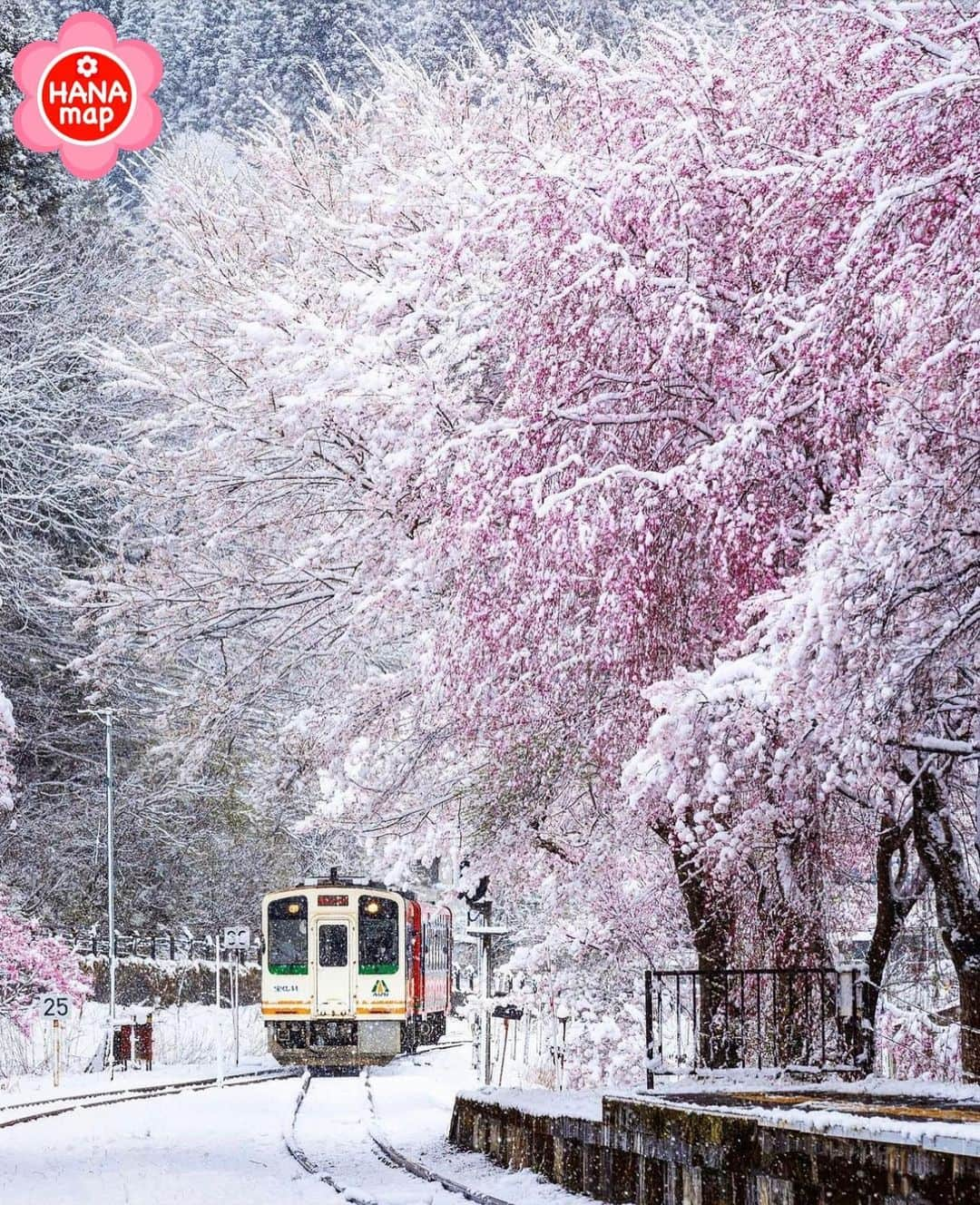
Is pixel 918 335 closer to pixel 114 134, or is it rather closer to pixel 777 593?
pixel 777 593

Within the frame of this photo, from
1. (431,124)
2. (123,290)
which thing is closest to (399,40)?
(123,290)

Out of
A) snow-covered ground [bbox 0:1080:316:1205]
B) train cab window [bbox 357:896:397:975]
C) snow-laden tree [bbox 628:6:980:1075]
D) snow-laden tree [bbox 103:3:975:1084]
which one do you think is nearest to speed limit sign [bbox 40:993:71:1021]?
snow-covered ground [bbox 0:1080:316:1205]

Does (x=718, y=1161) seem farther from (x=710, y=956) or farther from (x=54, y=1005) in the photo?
(x=54, y=1005)

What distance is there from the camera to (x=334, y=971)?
31422 mm

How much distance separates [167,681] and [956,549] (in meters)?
30.9

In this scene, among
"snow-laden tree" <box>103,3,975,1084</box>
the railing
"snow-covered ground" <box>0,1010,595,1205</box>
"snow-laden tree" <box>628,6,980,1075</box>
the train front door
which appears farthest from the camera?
the railing

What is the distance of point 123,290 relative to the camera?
3934 centimetres

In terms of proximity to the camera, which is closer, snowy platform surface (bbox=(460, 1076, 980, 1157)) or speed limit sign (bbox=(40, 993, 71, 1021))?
snowy platform surface (bbox=(460, 1076, 980, 1157))

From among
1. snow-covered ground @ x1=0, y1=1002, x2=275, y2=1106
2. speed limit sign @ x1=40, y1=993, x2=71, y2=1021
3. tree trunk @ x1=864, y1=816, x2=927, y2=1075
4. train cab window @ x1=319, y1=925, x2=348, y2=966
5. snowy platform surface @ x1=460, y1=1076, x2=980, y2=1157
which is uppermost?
tree trunk @ x1=864, y1=816, x2=927, y2=1075

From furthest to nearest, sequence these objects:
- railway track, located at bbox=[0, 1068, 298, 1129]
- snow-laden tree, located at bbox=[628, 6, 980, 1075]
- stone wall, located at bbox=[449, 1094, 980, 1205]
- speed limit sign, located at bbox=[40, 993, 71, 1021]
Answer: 1. speed limit sign, located at bbox=[40, 993, 71, 1021]
2. railway track, located at bbox=[0, 1068, 298, 1129]
3. snow-laden tree, located at bbox=[628, 6, 980, 1075]
4. stone wall, located at bbox=[449, 1094, 980, 1205]

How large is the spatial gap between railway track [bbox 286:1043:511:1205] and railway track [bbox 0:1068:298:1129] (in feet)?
9.31

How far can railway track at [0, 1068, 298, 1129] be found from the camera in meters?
21.4

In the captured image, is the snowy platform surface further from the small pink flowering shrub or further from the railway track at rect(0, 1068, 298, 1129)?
the railway track at rect(0, 1068, 298, 1129)

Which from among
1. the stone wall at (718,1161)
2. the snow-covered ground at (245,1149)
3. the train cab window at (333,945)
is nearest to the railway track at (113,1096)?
the snow-covered ground at (245,1149)
